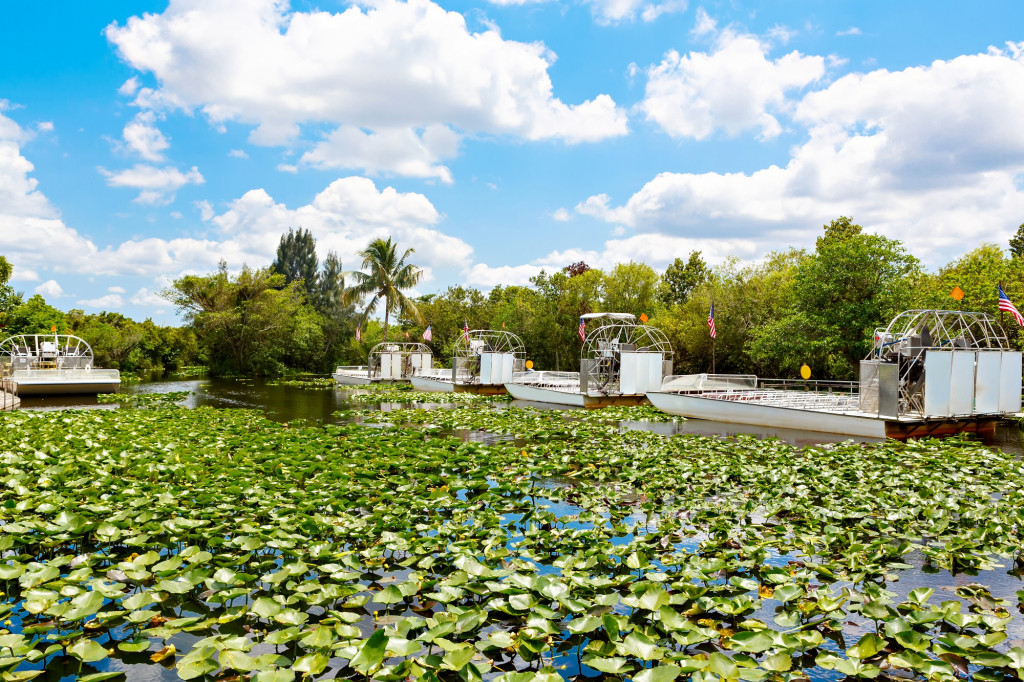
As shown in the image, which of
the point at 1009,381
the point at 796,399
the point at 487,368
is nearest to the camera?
the point at 1009,381

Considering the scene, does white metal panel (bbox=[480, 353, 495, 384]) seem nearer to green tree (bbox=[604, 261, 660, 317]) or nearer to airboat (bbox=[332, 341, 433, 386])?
airboat (bbox=[332, 341, 433, 386])

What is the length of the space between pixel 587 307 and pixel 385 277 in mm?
14465

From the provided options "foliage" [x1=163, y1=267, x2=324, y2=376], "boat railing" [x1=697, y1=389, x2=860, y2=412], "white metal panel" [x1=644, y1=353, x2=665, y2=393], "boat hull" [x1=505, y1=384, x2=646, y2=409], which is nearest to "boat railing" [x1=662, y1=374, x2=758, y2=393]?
"boat railing" [x1=697, y1=389, x2=860, y2=412]

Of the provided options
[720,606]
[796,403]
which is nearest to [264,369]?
[796,403]

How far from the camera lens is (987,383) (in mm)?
16578

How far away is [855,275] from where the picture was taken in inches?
1008

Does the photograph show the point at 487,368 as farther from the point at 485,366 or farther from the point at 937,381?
the point at 937,381

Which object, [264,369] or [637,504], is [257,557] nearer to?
A: [637,504]

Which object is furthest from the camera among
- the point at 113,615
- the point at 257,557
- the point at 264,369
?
the point at 264,369

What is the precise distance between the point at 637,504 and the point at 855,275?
2151 cm

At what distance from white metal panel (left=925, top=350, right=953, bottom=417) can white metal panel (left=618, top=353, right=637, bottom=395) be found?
→ 38.0ft

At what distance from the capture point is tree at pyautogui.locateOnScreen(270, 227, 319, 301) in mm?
68500

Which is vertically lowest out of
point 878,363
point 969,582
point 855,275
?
point 969,582

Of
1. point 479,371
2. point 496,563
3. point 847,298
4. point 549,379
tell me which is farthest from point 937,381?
point 479,371
